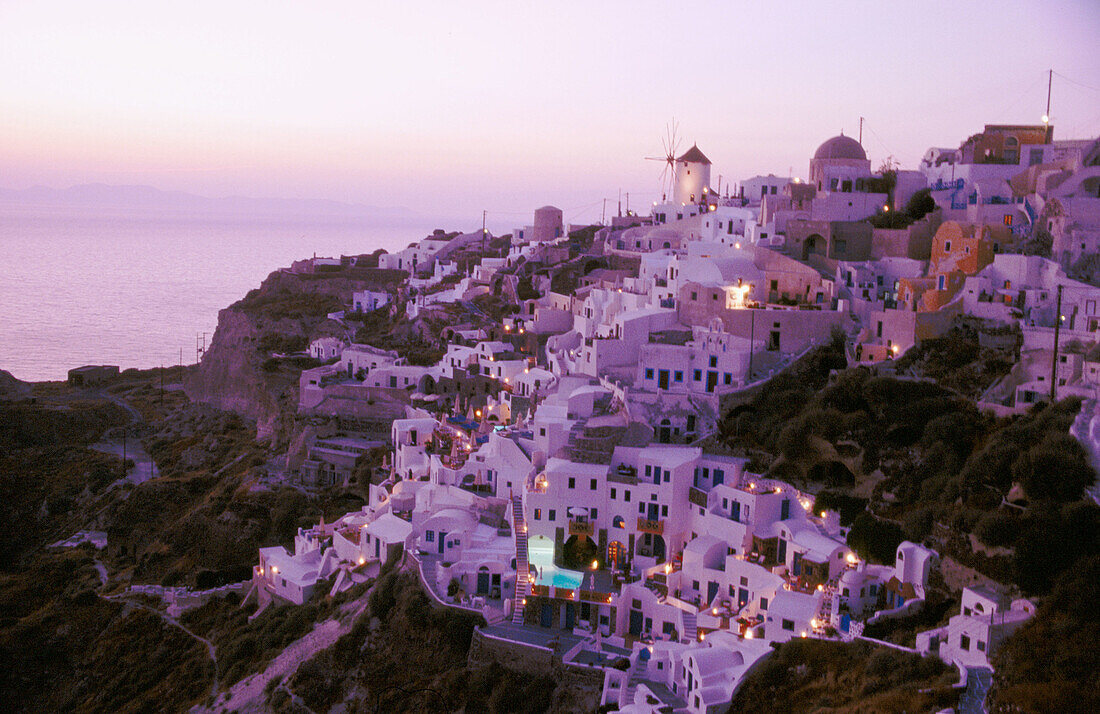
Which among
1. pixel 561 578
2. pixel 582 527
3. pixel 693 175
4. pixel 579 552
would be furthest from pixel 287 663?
pixel 693 175

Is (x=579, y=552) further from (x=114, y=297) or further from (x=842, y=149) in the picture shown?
(x=114, y=297)

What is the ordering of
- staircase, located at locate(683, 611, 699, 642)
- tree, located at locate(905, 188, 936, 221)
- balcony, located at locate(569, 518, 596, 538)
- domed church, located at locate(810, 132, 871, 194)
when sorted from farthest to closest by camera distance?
domed church, located at locate(810, 132, 871, 194) → tree, located at locate(905, 188, 936, 221) → balcony, located at locate(569, 518, 596, 538) → staircase, located at locate(683, 611, 699, 642)

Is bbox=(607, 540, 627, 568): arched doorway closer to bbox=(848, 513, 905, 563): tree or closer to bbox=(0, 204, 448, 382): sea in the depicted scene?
bbox=(848, 513, 905, 563): tree

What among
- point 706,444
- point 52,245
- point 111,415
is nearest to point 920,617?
point 706,444

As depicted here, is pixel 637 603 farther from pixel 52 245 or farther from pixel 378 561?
pixel 52 245

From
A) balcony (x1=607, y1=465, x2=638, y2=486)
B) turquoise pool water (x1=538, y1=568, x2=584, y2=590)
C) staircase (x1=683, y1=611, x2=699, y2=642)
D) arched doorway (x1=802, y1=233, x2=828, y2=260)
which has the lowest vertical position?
staircase (x1=683, y1=611, x2=699, y2=642)

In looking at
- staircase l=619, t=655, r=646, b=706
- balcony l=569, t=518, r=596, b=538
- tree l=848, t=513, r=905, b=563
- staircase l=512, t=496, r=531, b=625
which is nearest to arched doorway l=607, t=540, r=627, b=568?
balcony l=569, t=518, r=596, b=538

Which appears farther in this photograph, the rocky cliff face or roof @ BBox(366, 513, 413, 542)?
the rocky cliff face
